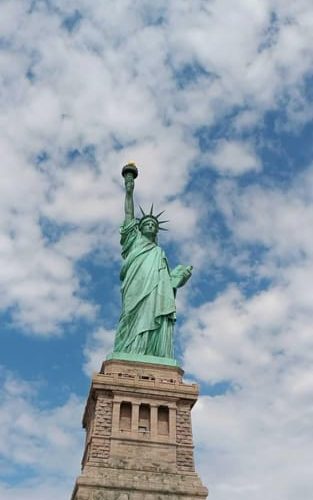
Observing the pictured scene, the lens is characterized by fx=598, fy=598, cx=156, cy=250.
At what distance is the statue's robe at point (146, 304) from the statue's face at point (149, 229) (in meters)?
0.64

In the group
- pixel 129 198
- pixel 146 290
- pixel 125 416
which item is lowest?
pixel 125 416

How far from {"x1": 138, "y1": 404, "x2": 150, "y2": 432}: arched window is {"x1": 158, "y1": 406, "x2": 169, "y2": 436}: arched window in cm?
55

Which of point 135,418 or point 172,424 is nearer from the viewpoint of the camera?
point 135,418

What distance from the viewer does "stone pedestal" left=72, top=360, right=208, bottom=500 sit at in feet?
83.0

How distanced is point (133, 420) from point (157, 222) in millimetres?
13116

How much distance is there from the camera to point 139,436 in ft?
89.4

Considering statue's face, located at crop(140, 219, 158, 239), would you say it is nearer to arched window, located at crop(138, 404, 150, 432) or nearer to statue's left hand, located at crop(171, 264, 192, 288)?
statue's left hand, located at crop(171, 264, 192, 288)

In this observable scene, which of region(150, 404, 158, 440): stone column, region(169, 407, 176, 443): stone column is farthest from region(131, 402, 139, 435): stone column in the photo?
region(169, 407, 176, 443): stone column

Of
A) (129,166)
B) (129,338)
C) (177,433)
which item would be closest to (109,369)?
(129,338)

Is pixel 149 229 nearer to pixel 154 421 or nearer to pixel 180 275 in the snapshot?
pixel 180 275

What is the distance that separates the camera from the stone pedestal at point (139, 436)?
83.0 feet

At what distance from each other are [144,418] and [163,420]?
921 millimetres

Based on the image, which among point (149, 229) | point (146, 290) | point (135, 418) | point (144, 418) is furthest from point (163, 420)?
point (149, 229)

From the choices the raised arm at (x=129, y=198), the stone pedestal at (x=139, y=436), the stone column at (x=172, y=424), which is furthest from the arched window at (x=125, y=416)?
the raised arm at (x=129, y=198)
